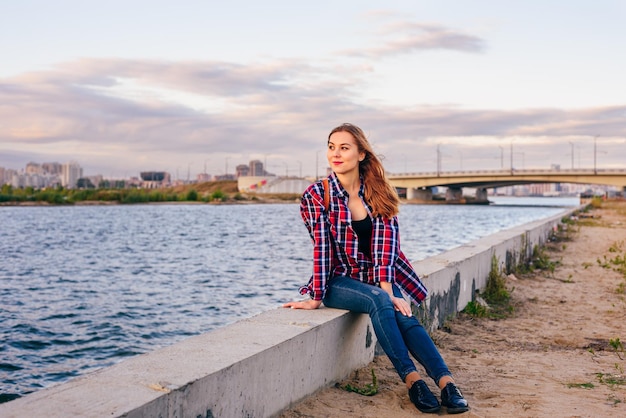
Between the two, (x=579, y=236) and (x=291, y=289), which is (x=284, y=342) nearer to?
(x=291, y=289)

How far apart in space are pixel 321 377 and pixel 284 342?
63 centimetres

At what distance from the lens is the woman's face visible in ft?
14.6

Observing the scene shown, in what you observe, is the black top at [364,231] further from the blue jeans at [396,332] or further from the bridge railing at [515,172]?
the bridge railing at [515,172]

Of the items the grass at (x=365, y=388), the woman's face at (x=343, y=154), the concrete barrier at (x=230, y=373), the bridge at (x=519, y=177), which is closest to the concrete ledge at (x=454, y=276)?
the concrete barrier at (x=230, y=373)

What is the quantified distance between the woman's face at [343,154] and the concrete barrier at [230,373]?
96cm

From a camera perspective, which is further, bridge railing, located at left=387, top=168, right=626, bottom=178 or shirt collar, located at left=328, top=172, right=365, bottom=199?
bridge railing, located at left=387, top=168, right=626, bottom=178

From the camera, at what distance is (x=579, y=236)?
68.3ft

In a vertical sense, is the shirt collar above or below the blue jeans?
above

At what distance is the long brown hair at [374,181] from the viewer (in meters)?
4.40

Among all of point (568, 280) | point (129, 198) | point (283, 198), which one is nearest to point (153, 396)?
point (568, 280)

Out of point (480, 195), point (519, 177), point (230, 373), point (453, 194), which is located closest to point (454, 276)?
point (230, 373)

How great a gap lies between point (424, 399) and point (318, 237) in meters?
1.21

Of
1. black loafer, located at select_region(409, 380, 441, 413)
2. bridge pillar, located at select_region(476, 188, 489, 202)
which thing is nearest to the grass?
black loafer, located at select_region(409, 380, 441, 413)

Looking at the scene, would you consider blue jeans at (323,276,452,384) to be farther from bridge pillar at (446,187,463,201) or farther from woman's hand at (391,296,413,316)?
bridge pillar at (446,187,463,201)
